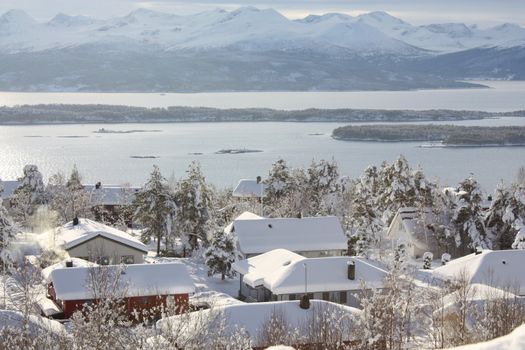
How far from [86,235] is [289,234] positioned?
10.00 meters

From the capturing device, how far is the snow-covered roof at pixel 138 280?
3088 centimetres

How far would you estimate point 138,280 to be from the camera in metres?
32.1

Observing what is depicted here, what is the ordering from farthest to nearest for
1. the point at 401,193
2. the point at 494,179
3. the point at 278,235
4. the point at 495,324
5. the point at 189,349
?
the point at 494,179
the point at 401,193
the point at 278,235
the point at 495,324
the point at 189,349

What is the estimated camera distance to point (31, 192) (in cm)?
5625

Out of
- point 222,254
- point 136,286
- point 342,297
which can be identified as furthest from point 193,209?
point 342,297

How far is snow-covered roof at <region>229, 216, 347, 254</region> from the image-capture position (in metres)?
42.1

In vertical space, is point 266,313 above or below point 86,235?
above

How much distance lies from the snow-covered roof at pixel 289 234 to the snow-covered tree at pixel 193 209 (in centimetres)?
447

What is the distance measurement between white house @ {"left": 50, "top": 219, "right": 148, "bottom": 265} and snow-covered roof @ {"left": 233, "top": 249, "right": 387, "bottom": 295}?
855 centimetres

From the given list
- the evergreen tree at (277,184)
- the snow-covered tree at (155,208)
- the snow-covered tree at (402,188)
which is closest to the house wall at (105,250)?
the snow-covered tree at (155,208)

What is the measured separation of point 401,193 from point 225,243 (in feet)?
58.0

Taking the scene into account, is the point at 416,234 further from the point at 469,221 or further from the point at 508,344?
the point at 508,344

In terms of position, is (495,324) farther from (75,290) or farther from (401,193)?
(401,193)

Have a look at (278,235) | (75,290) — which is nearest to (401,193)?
(278,235)
